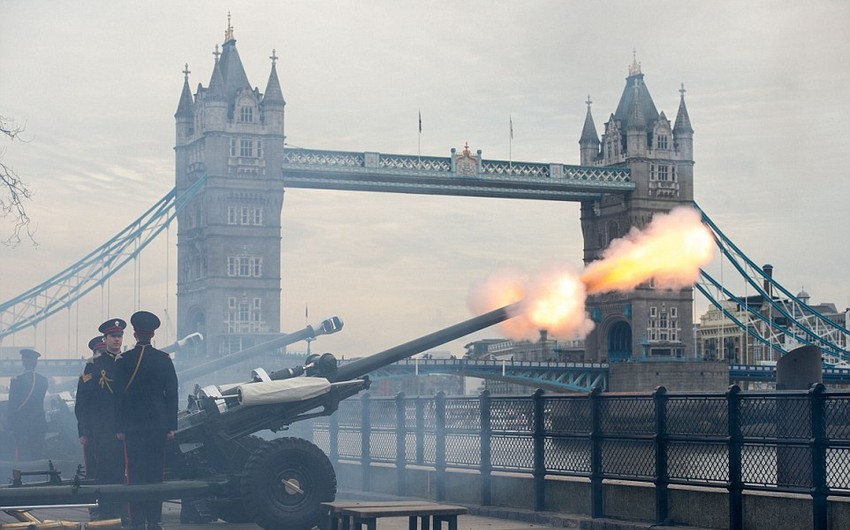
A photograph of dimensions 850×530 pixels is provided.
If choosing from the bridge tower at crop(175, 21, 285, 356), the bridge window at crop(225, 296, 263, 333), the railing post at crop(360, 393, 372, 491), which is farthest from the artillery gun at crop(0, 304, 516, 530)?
the bridge window at crop(225, 296, 263, 333)

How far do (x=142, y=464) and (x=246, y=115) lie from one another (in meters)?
88.1

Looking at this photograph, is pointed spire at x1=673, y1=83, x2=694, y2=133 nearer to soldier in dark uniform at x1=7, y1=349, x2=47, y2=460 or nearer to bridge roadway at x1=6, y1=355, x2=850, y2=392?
bridge roadway at x1=6, y1=355, x2=850, y2=392

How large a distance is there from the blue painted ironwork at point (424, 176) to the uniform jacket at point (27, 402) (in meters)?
75.0

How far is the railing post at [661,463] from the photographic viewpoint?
13289 mm

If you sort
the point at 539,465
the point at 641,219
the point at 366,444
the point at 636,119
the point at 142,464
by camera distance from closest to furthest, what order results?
1. the point at 142,464
2. the point at 539,465
3. the point at 366,444
4. the point at 641,219
5. the point at 636,119

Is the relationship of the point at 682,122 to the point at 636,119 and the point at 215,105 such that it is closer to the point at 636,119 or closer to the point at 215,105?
the point at 636,119

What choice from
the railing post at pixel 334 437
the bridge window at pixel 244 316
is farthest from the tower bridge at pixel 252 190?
the railing post at pixel 334 437

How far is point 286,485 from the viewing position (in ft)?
44.1

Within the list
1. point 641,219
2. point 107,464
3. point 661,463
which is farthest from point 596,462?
point 641,219

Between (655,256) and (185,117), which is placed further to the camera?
(185,117)

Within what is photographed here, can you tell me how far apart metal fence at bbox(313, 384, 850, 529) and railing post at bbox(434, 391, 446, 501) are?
12mm

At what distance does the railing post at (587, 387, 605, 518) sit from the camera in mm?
14133

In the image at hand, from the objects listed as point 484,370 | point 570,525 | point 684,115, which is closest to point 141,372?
point 570,525

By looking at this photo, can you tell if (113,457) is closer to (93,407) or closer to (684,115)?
(93,407)
